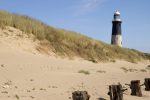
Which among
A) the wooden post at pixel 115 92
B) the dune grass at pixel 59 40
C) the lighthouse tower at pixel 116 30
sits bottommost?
the wooden post at pixel 115 92

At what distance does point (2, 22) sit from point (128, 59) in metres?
13.3

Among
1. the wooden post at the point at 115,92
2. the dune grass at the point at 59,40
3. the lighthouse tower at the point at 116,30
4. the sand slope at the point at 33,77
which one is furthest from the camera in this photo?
the lighthouse tower at the point at 116,30

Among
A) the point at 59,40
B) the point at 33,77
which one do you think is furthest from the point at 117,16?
the point at 33,77

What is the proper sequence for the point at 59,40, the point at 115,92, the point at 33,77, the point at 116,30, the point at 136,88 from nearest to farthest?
the point at 115,92
the point at 136,88
the point at 33,77
the point at 59,40
the point at 116,30

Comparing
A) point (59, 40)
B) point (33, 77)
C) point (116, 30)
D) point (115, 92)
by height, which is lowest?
point (115, 92)

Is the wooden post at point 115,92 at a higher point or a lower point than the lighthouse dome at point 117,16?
lower

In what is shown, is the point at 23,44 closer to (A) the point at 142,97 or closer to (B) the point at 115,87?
(A) the point at 142,97

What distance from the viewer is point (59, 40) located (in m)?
22.1

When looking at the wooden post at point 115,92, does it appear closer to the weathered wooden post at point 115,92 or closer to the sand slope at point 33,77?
the weathered wooden post at point 115,92

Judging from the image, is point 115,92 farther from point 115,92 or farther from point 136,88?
point 136,88

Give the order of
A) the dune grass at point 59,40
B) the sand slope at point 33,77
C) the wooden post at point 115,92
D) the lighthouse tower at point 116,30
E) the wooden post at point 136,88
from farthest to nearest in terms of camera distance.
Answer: the lighthouse tower at point 116,30 < the dune grass at point 59,40 < the wooden post at point 136,88 < the sand slope at point 33,77 < the wooden post at point 115,92

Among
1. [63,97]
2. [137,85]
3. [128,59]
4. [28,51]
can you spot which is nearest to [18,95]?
[63,97]

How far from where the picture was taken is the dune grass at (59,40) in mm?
20203

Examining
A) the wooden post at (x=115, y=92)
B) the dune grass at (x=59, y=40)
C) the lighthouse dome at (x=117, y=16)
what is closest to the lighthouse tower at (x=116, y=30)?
the lighthouse dome at (x=117, y=16)
